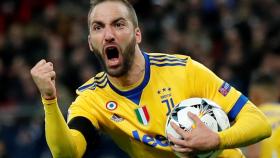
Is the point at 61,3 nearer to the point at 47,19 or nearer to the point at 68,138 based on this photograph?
the point at 47,19

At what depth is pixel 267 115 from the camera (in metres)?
7.30

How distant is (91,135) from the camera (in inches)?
231

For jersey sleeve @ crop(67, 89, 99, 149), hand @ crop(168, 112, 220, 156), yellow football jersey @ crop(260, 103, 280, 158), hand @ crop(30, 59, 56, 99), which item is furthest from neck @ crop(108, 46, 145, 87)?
yellow football jersey @ crop(260, 103, 280, 158)

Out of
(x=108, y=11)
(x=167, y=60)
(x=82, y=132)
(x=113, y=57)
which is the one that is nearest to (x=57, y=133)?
(x=82, y=132)

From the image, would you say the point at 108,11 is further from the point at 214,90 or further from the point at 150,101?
the point at 214,90

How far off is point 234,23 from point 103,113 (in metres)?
7.58

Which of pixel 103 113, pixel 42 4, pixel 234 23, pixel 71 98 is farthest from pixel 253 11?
pixel 103 113

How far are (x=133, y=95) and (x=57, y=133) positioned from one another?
850mm

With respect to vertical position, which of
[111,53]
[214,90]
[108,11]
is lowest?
[214,90]

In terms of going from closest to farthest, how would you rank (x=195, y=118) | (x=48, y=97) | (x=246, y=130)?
(x=195, y=118) → (x=48, y=97) → (x=246, y=130)

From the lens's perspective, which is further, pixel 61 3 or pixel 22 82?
pixel 61 3

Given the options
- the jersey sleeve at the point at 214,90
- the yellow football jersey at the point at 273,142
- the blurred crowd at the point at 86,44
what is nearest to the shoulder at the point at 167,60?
the jersey sleeve at the point at 214,90

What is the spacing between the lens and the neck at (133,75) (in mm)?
6047

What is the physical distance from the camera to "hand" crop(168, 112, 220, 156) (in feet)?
16.8
